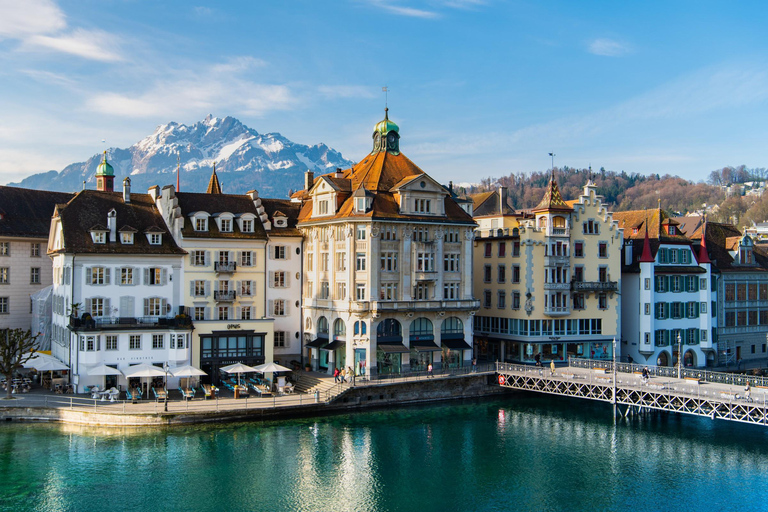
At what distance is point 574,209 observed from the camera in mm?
82875

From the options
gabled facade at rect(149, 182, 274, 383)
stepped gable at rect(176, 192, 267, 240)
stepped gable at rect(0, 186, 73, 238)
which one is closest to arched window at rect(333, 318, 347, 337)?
gabled facade at rect(149, 182, 274, 383)

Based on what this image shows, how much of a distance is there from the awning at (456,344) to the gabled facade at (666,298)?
69.2 ft

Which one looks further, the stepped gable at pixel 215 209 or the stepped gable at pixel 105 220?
the stepped gable at pixel 215 209

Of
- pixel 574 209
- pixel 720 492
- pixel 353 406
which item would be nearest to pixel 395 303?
pixel 353 406

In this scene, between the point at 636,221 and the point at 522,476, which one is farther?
the point at 636,221

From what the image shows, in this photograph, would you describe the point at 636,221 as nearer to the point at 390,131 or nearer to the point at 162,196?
the point at 390,131

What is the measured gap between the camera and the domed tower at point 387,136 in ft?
270

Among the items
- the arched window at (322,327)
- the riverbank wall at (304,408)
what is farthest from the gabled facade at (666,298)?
the arched window at (322,327)

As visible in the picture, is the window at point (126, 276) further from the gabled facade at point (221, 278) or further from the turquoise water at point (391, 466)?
the turquoise water at point (391, 466)

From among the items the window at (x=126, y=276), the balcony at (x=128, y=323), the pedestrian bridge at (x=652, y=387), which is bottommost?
the pedestrian bridge at (x=652, y=387)

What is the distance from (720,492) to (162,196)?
53.5 meters

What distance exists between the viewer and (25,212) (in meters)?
80.3

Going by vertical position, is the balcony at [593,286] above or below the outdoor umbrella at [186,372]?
above

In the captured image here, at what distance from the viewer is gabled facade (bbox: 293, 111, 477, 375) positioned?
72.1 m
